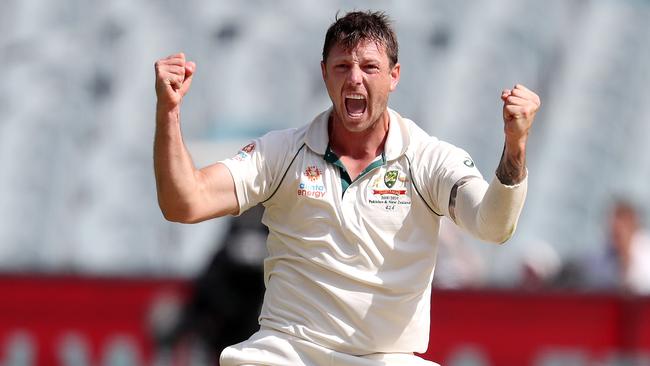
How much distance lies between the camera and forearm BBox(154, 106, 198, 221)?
508cm

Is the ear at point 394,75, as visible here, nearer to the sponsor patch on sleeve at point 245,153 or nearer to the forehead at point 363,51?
the forehead at point 363,51

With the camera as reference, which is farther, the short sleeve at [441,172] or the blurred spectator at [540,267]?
the blurred spectator at [540,267]

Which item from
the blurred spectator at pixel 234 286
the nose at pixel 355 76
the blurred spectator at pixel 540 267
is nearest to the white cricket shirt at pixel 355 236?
the nose at pixel 355 76

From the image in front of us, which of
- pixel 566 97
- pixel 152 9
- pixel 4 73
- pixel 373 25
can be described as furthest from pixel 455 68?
pixel 373 25

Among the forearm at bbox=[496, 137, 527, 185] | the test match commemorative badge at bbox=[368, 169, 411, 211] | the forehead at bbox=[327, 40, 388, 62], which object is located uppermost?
the forehead at bbox=[327, 40, 388, 62]

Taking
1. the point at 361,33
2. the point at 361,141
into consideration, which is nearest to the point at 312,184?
the point at 361,141

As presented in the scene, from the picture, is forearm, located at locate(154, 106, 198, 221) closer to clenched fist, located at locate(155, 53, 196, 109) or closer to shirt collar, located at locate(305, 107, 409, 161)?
clenched fist, located at locate(155, 53, 196, 109)

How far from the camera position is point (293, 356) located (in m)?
5.20

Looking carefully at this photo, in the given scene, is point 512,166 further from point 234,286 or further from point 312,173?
point 234,286

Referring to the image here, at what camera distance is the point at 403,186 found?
17.3ft

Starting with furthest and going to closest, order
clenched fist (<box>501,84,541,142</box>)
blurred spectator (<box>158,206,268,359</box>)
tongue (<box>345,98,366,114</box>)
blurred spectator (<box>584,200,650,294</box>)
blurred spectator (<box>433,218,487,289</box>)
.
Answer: blurred spectator (<box>433,218,487,289</box>) < blurred spectator (<box>584,200,650,294</box>) < blurred spectator (<box>158,206,268,359</box>) < tongue (<box>345,98,366,114</box>) < clenched fist (<box>501,84,541,142</box>)

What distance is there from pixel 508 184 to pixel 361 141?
0.72 meters

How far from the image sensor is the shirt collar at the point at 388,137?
17.5ft

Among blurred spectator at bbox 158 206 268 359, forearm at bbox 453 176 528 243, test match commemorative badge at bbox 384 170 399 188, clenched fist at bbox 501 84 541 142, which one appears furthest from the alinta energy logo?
blurred spectator at bbox 158 206 268 359
